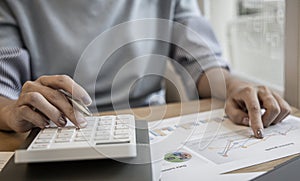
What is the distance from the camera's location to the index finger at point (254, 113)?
0.65 metres

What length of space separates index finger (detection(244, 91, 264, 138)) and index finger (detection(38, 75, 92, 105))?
27cm

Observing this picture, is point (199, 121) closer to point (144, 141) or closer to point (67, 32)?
point (144, 141)

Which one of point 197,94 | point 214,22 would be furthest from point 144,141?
point 214,22

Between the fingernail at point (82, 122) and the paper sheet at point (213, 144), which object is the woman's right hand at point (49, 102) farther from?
the paper sheet at point (213, 144)

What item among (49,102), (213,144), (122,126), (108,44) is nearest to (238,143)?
(213,144)

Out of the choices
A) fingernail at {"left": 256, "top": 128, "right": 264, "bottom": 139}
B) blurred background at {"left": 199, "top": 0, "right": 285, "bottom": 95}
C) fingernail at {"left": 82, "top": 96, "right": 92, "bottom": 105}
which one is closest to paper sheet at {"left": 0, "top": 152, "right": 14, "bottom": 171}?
fingernail at {"left": 82, "top": 96, "right": 92, "bottom": 105}

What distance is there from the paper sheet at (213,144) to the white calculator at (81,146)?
65 millimetres

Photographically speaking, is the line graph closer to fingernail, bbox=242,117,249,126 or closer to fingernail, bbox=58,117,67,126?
fingernail, bbox=242,117,249,126

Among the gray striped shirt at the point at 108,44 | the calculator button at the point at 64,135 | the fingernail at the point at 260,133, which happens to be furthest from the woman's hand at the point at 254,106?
the calculator button at the point at 64,135

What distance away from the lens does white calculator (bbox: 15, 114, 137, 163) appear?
48cm

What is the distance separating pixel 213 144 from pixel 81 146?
23cm

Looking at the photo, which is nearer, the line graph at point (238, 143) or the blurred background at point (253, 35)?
the line graph at point (238, 143)

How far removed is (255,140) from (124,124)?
0.21 metres

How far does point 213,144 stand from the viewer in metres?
0.63
